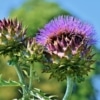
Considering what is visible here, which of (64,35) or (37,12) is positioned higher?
(37,12)

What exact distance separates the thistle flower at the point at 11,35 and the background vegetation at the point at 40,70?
1161cm

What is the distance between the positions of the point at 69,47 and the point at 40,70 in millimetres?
17102

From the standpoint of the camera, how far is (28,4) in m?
29.9

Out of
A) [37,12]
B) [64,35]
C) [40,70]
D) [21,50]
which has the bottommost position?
[21,50]

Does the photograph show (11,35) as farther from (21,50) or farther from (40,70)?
(40,70)

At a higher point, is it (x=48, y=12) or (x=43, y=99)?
(x=48, y=12)

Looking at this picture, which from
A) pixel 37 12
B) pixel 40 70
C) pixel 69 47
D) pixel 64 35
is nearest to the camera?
pixel 69 47

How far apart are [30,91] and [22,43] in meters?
0.31

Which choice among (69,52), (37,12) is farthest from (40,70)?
(69,52)

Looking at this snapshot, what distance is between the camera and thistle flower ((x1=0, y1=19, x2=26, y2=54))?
12.2ft

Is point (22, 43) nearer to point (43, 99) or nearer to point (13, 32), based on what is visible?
point (13, 32)

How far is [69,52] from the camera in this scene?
3668 mm

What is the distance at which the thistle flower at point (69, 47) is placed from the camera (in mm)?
3635

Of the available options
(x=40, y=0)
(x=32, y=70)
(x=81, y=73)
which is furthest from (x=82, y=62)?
(x=40, y=0)
